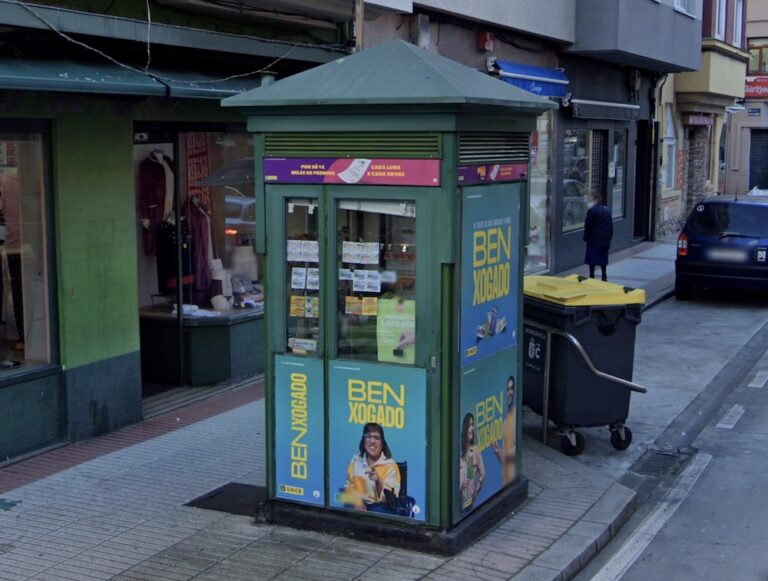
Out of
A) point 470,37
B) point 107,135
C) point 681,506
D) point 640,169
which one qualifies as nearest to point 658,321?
point 470,37

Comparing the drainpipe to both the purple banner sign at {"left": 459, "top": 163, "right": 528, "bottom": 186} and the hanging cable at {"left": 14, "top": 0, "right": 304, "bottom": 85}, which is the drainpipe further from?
the purple banner sign at {"left": 459, "top": 163, "right": 528, "bottom": 186}

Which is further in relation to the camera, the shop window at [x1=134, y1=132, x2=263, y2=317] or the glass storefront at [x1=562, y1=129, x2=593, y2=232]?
the glass storefront at [x1=562, y1=129, x2=593, y2=232]

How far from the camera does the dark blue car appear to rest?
52.2 ft

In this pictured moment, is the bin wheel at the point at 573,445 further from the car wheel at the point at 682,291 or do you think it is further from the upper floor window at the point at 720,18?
the upper floor window at the point at 720,18

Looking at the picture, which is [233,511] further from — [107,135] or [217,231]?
[217,231]

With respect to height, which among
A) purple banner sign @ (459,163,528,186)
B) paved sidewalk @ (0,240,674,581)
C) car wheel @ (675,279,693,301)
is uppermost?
purple banner sign @ (459,163,528,186)

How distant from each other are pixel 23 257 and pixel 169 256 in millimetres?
2449

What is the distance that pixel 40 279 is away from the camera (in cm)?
855

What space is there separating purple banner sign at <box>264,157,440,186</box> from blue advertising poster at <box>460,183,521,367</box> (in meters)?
0.32

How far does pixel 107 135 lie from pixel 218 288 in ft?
9.10

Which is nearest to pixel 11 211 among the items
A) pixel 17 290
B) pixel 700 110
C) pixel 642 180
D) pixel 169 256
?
pixel 17 290

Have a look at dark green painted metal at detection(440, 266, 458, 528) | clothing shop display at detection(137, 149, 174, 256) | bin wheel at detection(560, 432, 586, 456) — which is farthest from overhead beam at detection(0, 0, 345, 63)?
bin wheel at detection(560, 432, 586, 456)

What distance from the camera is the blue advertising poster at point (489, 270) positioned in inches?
246

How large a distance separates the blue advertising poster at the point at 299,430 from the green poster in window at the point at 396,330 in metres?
0.44
